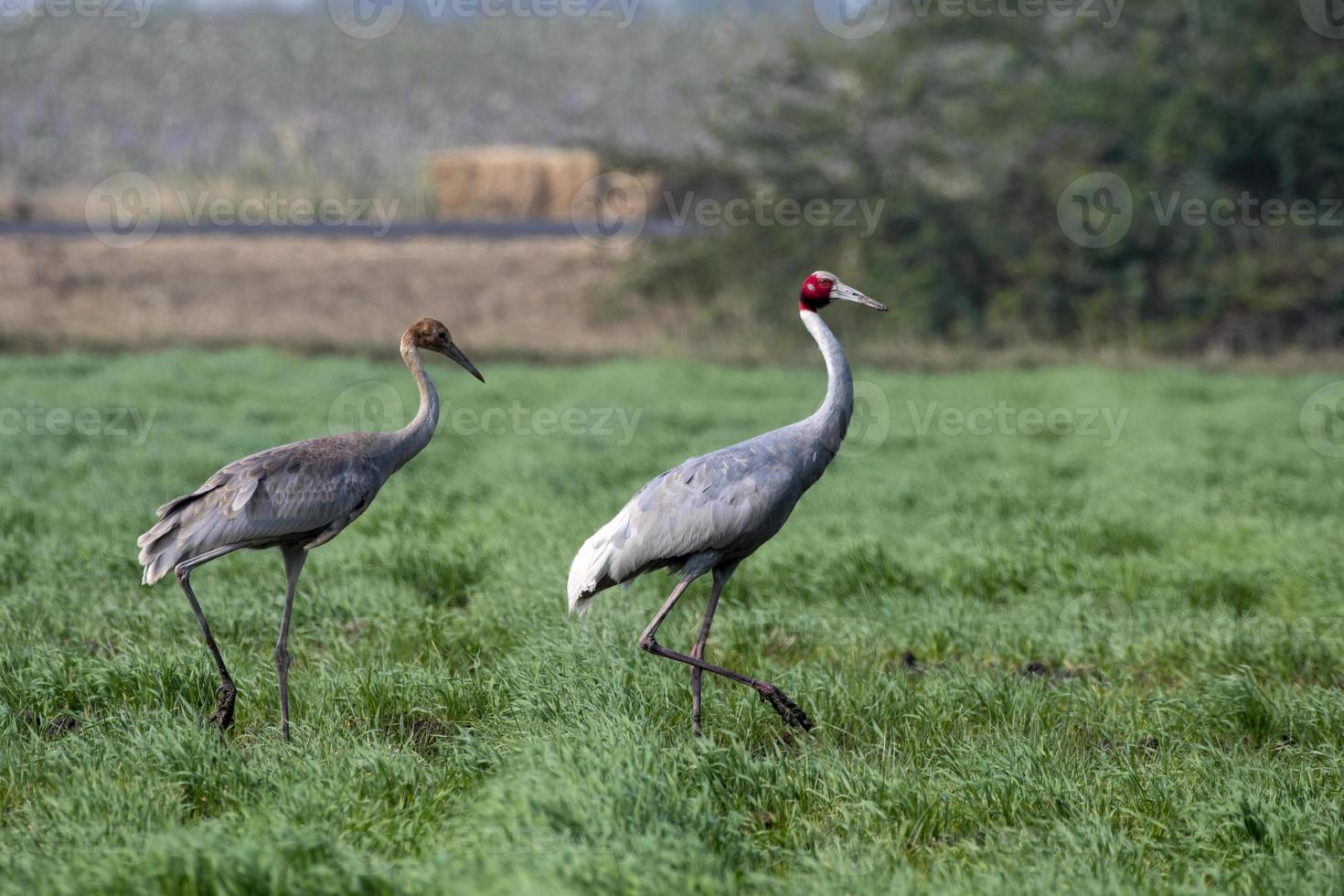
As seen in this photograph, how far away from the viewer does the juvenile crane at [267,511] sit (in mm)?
4887

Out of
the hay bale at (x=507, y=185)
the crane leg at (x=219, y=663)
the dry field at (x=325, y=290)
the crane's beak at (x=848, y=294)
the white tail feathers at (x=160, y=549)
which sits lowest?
the crane leg at (x=219, y=663)

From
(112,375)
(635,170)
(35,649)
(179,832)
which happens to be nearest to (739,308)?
(635,170)

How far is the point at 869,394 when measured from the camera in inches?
569

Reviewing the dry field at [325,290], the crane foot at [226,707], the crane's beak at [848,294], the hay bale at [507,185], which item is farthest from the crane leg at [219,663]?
the hay bale at [507,185]

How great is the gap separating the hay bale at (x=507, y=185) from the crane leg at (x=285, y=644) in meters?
24.3

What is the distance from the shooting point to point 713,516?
16.1 feet

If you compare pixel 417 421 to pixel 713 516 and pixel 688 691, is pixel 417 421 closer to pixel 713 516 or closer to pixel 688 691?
pixel 713 516

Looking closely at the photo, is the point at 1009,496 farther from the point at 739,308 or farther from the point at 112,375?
the point at 739,308

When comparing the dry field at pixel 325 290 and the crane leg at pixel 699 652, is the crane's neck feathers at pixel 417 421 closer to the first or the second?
the crane leg at pixel 699 652

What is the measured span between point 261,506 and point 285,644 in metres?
0.57

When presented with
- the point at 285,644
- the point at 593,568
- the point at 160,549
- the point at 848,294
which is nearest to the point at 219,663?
the point at 285,644

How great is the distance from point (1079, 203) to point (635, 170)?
24.8ft

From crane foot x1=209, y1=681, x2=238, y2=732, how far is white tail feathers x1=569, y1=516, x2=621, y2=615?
132 centimetres

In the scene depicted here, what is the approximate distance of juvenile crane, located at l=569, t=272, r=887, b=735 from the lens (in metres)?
4.91
